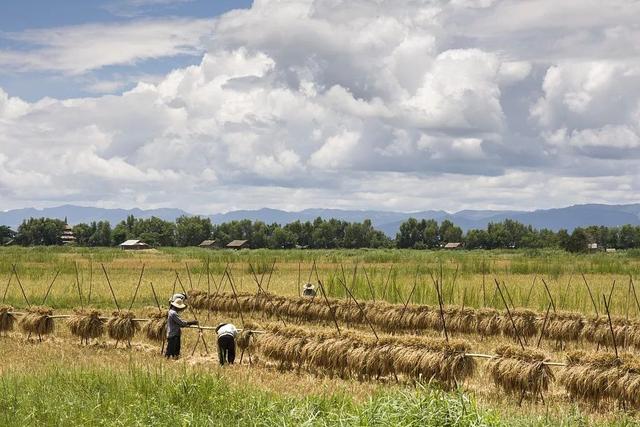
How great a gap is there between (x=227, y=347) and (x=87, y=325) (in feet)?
14.0

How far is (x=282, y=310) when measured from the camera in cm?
2105

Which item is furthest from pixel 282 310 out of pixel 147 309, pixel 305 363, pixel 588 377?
pixel 588 377

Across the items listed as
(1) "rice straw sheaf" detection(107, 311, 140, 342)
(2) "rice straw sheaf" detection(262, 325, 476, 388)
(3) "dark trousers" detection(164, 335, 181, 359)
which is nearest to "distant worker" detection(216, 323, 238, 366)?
(2) "rice straw sheaf" detection(262, 325, 476, 388)

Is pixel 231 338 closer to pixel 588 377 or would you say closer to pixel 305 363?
pixel 305 363

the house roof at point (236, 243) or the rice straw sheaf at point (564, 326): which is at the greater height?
the house roof at point (236, 243)

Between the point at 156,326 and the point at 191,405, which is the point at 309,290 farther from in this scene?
the point at 191,405

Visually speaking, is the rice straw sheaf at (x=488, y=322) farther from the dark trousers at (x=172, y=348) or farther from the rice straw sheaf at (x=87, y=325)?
the rice straw sheaf at (x=87, y=325)

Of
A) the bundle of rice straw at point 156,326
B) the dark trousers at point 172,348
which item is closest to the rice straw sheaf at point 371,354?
the dark trousers at point 172,348

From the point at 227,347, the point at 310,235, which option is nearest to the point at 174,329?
the point at 227,347

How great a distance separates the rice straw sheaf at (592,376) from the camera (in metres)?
10.6

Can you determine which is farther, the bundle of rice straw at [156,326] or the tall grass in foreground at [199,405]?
the bundle of rice straw at [156,326]

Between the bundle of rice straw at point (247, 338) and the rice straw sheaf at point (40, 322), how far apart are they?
5.30 meters

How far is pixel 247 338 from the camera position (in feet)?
47.0

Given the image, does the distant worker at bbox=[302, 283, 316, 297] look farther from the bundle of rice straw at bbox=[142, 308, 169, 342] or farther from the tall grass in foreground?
the tall grass in foreground
